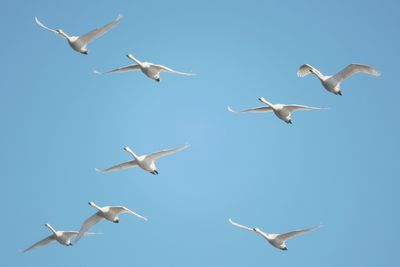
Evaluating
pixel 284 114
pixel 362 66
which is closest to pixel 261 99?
pixel 284 114

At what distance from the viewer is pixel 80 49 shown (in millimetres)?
69062

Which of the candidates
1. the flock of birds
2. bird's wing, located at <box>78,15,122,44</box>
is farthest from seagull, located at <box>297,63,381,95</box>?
bird's wing, located at <box>78,15,122,44</box>

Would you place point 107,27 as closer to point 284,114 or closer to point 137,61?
point 137,61

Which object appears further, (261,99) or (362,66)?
(261,99)

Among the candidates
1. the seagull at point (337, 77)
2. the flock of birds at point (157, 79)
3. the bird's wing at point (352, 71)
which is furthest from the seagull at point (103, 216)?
the bird's wing at point (352, 71)

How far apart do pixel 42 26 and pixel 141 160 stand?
30.2ft

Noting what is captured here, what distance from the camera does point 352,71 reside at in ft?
224

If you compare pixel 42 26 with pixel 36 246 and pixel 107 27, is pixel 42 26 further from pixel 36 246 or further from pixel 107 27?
pixel 36 246

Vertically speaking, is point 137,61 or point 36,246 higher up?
point 137,61

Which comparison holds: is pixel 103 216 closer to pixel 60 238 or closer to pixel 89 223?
pixel 89 223

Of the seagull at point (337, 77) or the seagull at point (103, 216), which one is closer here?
the seagull at point (103, 216)

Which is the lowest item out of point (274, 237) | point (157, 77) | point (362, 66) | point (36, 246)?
point (36, 246)

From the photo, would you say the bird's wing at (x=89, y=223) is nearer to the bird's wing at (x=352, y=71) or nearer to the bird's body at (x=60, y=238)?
the bird's body at (x=60, y=238)

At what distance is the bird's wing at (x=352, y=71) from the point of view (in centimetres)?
6675
